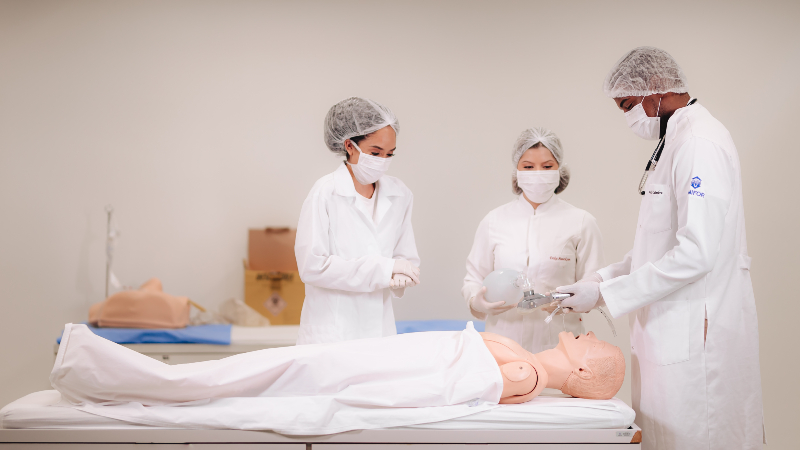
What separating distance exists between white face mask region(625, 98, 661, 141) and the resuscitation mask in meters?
0.93

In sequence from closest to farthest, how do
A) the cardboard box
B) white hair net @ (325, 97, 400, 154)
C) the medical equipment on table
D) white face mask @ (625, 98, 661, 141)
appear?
white face mask @ (625, 98, 661, 141) → the medical equipment on table → white hair net @ (325, 97, 400, 154) → the cardboard box

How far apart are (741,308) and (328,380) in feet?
4.29

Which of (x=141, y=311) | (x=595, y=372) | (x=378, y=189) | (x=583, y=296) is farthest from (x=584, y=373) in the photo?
(x=141, y=311)

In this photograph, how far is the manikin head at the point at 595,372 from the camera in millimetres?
2002

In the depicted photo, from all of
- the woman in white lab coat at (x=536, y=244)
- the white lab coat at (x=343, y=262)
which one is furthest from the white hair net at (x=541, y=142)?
the white lab coat at (x=343, y=262)

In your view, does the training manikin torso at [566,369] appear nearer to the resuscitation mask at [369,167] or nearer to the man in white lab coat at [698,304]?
the man in white lab coat at [698,304]

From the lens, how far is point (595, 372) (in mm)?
1997

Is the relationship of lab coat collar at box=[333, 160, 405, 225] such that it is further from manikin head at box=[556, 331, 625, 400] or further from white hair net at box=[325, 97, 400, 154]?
manikin head at box=[556, 331, 625, 400]

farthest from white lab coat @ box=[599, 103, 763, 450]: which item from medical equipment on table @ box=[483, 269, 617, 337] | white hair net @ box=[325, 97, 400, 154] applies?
white hair net @ box=[325, 97, 400, 154]

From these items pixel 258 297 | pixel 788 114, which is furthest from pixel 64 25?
pixel 788 114

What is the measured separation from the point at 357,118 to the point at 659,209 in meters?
1.20

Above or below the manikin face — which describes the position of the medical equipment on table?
above

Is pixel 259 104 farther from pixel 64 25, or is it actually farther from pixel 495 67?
pixel 495 67

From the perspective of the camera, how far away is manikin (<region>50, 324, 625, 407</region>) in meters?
1.88
